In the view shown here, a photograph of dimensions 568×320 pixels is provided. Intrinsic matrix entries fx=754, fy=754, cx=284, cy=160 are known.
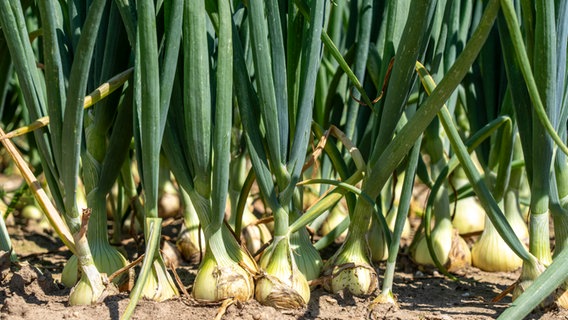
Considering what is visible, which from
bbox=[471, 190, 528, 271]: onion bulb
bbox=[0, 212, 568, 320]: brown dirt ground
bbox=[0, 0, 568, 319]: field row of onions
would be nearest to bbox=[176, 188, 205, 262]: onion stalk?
bbox=[0, 212, 568, 320]: brown dirt ground

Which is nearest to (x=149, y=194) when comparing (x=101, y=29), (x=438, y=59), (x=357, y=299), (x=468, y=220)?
(x=101, y=29)

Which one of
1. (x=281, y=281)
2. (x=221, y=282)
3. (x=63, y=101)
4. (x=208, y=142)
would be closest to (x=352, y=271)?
(x=281, y=281)

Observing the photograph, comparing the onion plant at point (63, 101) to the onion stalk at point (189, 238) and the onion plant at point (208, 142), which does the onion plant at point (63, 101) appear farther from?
the onion stalk at point (189, 238)

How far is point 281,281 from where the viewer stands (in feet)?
4.95

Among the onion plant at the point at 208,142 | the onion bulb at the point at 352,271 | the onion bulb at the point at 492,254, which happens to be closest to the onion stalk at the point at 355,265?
the onion bulb at the point at 352,271

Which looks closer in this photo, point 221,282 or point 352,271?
point 221,282

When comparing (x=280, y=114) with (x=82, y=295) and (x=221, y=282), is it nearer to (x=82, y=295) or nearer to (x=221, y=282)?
(x=221, y=282)

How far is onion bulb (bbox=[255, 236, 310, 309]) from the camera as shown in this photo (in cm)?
149

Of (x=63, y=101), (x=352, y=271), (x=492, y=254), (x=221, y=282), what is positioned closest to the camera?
(x=63, y=101)

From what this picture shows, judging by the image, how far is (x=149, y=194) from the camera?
145 cm

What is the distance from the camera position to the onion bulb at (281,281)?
149 centimetres

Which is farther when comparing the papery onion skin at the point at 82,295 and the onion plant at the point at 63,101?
the papery onion skin at the point at 82,295

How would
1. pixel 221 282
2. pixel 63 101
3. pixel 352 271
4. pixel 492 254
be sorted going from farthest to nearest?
1. pixel 492 254
2. pixel 352 271
3. pixel 221 282
4. pixel 63 101

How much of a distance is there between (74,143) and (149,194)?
184 mm
